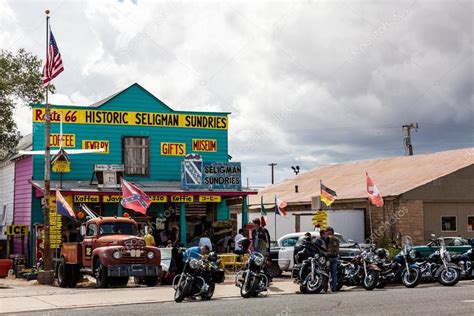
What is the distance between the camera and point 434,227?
3316cm

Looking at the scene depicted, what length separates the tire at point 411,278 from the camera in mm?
19188

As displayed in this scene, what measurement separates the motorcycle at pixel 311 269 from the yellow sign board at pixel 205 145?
14280 mm

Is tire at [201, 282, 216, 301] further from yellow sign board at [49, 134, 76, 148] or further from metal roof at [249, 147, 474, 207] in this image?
metal roof at [249, 147, 474, 207]

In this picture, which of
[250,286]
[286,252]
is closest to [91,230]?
[250,286]

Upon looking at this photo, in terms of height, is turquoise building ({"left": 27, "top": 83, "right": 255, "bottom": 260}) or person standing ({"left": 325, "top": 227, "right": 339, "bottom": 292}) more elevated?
turquoise building ({"left": 27, "top": 83, "right": 255, "bottom": 260})

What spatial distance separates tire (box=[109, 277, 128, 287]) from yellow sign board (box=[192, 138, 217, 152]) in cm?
1181

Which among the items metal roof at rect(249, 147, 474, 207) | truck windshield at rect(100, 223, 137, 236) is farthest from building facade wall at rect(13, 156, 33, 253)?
metal roof at rect(249, 147, 474, 207)

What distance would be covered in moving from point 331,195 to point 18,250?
13.2 meters

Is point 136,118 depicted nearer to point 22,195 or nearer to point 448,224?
point 22,195

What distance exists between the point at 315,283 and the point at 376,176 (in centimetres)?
2086

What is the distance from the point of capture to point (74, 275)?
2167 cm

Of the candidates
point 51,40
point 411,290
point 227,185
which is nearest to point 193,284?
point 411,290

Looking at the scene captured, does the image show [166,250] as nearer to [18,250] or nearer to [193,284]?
[193,284]

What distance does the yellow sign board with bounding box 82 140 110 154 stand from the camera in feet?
99.2
